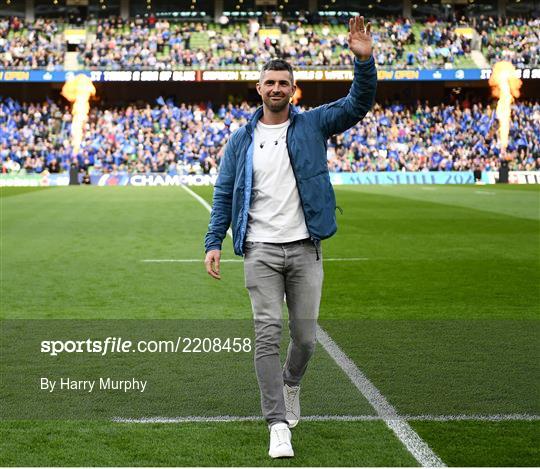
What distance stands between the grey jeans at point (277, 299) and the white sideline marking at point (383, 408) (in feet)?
2.30

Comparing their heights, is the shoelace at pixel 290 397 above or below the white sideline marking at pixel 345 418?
above

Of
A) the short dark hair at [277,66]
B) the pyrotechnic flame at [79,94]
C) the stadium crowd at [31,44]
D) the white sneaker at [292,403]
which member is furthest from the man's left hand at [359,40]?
the stadium crowd at [31,44]

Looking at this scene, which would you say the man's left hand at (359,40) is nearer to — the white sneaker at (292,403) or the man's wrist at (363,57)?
the man's wrist at (363,57)

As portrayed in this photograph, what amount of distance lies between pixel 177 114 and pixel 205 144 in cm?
456

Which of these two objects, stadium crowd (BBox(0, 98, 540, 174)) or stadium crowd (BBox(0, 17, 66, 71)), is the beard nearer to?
stadium crowd (BBox(0, 98, 540, 174))

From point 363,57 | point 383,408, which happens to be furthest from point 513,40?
point 363,57

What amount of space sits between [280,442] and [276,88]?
6.29 ft

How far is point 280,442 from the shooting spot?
509 centimetres

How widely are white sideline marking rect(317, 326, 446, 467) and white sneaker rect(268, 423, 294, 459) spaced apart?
25.9 inches

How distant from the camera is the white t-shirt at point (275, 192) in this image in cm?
541

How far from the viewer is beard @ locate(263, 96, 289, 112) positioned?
209 inches

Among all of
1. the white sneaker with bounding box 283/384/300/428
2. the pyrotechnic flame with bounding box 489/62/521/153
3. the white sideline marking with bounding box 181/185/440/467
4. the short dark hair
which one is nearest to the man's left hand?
the short dark hair

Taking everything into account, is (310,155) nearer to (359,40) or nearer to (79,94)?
(359,40)

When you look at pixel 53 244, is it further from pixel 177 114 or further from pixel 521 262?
pixel 177 114
